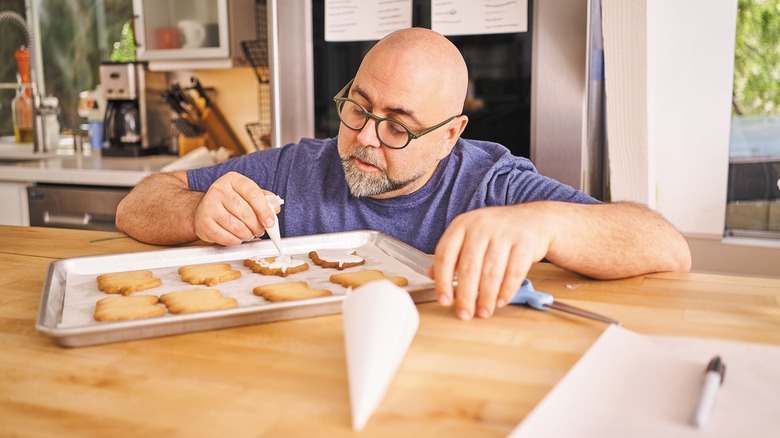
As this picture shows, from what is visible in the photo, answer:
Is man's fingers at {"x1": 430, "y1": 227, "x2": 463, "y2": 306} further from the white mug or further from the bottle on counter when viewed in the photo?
the bottle on counter

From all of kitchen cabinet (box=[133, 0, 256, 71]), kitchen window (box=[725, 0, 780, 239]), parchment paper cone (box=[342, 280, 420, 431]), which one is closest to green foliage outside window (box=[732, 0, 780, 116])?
kitchen window (box=[725, 0, 780, 239])

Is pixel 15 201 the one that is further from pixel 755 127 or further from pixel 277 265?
pixel 755 127

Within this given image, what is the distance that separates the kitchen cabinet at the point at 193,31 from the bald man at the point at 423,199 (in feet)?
4.39

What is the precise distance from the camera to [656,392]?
2.15 feet

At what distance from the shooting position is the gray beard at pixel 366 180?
1567 mm

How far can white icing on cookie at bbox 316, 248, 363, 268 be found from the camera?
1187mm

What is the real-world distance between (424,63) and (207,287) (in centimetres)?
80

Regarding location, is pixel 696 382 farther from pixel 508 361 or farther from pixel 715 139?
pixel 715 139

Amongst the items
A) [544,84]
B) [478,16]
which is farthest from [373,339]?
[478,16]

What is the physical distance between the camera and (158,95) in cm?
363

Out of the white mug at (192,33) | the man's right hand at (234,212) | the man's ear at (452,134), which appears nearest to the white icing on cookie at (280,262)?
the man's right hand at (234,212)

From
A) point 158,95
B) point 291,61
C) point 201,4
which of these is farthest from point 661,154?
point 158,95

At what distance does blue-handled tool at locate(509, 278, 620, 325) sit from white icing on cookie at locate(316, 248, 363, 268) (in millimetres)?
342

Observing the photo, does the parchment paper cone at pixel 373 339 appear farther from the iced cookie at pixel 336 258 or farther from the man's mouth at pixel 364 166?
the man's mouth at pixel 364 166
